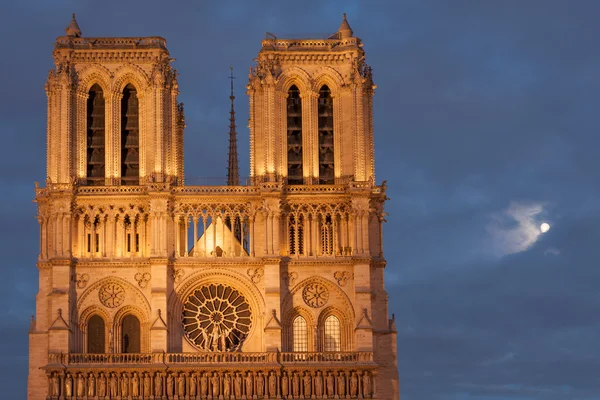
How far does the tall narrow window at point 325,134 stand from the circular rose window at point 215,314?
10046mm

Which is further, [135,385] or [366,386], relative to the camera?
[135,385]

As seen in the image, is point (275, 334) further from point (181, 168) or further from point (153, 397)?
point (181, 168)

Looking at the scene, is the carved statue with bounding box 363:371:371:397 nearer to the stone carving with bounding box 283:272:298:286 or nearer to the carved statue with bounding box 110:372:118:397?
the stone carving with bounding box 283:272:298:286

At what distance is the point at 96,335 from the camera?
312 ft

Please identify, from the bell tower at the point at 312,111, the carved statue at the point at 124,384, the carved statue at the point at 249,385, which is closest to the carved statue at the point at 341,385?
the carved statue at the point at 249,385

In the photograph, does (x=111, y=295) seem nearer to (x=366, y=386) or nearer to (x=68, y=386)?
(x=68, y=386)

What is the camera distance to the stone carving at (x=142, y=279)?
3730 inches

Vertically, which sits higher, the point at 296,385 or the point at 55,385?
the point at 55,385

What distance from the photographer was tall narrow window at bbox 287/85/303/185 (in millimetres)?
98125

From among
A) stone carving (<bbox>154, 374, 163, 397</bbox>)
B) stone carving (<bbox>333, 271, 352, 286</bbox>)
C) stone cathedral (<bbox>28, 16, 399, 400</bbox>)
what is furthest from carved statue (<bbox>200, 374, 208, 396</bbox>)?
stone carving (<bbox>333, 271, 352, 286</bbox>)

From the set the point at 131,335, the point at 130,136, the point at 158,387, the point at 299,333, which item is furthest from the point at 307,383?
the point at 130,136

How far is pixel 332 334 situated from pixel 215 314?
7826 mm

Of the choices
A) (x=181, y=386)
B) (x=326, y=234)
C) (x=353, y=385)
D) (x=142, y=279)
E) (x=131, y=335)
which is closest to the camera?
(x=181, y=386)

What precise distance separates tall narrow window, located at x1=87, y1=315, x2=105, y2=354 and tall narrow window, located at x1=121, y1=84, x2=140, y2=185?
9.61m
